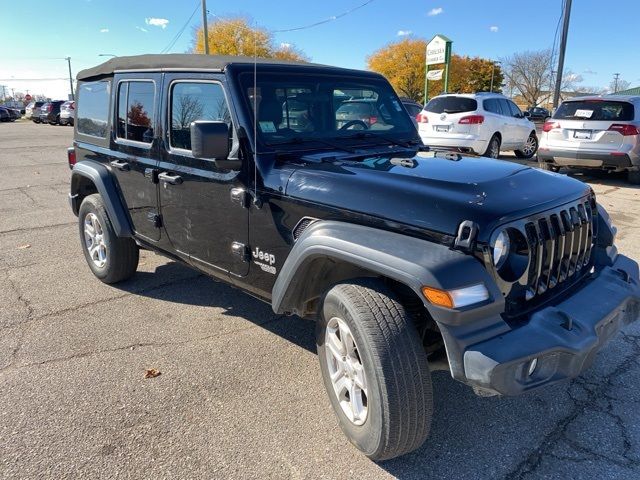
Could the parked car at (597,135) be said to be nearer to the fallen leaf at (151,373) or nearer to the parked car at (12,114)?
the fallen leaf at (151,373)

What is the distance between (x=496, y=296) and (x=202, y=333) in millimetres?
2379

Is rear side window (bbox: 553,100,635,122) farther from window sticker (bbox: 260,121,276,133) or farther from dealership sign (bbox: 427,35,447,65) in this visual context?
dealership sign (bbox: 427,35,447,65)

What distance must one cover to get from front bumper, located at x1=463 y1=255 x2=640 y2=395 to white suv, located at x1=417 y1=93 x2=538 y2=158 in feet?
29.4

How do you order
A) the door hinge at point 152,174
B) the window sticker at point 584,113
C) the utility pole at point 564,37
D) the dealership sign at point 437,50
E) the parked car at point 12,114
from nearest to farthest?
the door hinge at point 152,174
the window sticker at point 584,113
the utility pole at point 564,37
the dealership sign at point 437,50
the parked car at point 12,114

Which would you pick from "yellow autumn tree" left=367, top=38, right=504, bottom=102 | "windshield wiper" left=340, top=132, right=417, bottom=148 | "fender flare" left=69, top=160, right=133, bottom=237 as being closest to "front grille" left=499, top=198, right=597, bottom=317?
"windshield wiper" left=340, top=132, right=417, bottom=148

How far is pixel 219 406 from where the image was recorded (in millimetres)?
2955

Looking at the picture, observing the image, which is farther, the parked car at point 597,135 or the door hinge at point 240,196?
the parked car at point 597,135

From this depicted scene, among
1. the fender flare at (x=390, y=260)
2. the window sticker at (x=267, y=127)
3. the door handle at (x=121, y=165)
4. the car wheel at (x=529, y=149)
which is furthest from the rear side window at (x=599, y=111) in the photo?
the fender flare at (x=390, y=260)

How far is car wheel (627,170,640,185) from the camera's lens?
32.3 ft

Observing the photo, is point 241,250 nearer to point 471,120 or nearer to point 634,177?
point 471,120

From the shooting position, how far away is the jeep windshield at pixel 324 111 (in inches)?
127

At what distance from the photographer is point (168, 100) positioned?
3639 mm

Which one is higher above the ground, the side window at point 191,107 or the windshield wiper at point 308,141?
the side window at point 191,107

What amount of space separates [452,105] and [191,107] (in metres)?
9.13
